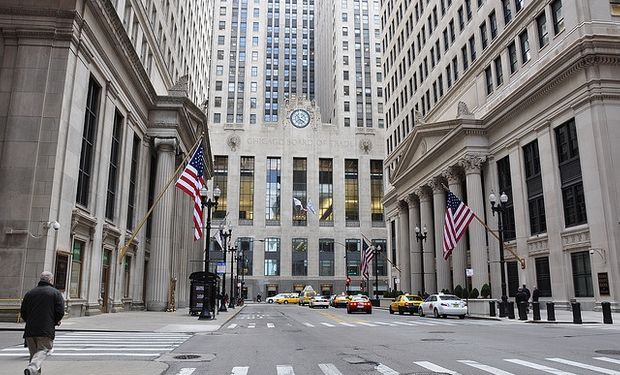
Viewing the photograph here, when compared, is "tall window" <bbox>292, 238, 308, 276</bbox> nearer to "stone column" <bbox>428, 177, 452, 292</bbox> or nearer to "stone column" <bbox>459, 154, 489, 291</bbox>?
"stone column" <bbox>428, 177, 452, 292</bbox>

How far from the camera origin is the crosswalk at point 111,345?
1195 centimetres

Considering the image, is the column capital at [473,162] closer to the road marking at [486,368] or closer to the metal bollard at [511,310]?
the metal bollard at [511,310]

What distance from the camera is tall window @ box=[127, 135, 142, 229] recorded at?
120 ft

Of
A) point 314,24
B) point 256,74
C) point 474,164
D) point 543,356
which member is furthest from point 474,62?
point 314,24

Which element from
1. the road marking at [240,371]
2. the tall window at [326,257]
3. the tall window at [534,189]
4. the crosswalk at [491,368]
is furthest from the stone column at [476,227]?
the tall window at [326,257]

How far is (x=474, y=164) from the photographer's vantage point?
148ft

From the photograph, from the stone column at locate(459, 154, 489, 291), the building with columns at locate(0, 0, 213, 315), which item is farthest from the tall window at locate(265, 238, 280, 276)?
the stone column at locate(459, 154, 489, 291)

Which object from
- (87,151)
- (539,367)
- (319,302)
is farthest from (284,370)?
(319,302)

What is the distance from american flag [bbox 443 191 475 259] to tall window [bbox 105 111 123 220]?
22.3 metres

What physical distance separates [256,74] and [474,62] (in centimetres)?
7383

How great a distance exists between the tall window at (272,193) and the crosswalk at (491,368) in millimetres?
89041

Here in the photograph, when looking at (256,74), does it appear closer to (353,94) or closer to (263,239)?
(353,94)

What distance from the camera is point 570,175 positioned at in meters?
33.4

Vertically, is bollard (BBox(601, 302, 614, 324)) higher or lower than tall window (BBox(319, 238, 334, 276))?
lower
